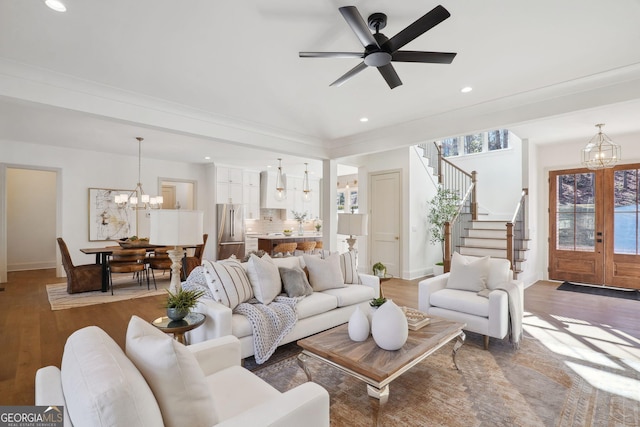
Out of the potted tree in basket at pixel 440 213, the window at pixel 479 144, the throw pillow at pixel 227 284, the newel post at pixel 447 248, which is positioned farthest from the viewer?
the window at pixel 479 144

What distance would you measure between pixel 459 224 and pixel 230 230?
5.73 m

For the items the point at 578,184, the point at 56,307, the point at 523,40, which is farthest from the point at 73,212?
the point at 578,184

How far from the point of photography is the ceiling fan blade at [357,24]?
185cm

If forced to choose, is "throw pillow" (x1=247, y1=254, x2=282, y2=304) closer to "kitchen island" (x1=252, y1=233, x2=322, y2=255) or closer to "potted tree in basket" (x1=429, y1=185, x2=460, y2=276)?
"kitchen island" (x1=252, y1=233, x2=322, y2=255)

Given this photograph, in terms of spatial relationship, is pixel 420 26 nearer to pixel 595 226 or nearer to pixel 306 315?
pixel 306 315

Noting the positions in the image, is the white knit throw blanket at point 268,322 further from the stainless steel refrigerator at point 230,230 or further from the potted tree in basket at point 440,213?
the stainless steel refrigerator at point 230,230

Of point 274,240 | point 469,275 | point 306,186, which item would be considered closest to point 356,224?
point 469,275

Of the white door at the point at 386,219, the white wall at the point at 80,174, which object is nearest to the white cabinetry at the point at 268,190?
the white wall at the point at 80,174

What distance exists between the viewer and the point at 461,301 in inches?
131

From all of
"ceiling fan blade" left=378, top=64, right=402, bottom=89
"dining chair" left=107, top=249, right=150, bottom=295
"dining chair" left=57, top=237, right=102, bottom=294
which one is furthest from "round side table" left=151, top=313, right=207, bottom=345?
"dining chair" left=57, top=237, right=102, bottom=294

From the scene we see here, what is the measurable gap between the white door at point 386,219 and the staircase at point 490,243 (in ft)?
4.50

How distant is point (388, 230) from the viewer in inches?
269

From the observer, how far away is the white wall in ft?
20.3

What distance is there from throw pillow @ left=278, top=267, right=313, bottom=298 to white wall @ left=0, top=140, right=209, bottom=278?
5.85 metres
